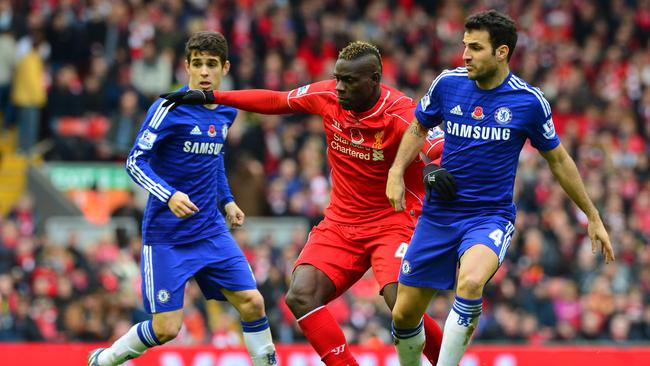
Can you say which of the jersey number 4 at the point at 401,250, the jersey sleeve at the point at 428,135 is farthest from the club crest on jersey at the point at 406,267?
the jersey sleeve at the point at 428,135

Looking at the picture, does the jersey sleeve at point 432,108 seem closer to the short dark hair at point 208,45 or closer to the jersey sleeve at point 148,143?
the short dark hair at point 208,45

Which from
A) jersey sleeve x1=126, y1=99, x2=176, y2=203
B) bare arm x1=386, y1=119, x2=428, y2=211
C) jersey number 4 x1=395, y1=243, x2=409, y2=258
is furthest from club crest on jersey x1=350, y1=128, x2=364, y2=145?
jersey sleeve x1=126, y1=99, x2=176, y2=203

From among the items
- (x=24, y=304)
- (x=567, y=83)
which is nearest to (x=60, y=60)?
(x=24, y=304)

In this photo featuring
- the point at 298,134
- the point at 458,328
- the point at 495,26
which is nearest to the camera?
the point at 458,328

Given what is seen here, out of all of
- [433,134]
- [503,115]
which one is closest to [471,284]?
[503,115]

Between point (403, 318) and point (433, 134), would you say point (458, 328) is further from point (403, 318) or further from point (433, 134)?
point (433, 134)

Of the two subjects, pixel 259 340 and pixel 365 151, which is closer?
pixel 365 151

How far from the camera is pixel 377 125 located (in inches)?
365

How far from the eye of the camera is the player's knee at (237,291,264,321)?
378 inches

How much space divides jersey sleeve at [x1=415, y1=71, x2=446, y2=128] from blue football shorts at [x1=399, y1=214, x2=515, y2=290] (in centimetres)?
65

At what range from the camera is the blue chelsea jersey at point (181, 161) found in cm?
946

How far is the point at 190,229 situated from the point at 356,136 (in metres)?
1.37

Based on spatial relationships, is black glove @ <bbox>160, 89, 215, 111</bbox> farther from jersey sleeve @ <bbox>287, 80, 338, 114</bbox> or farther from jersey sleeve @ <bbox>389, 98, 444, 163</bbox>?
jersey sleeve @ <bbox>389, 98, 444, 163</bbox>

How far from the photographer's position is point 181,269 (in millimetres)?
9578
